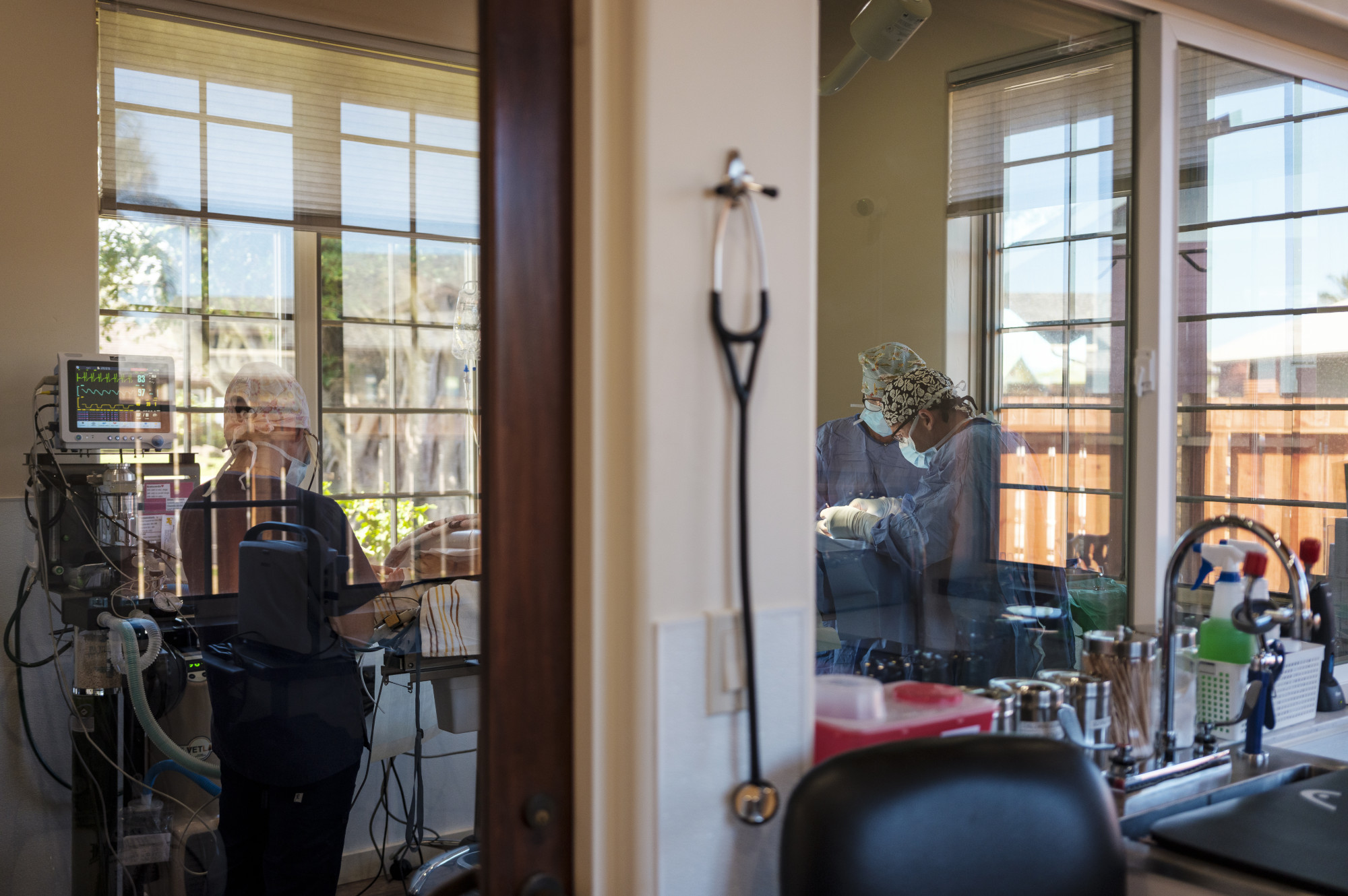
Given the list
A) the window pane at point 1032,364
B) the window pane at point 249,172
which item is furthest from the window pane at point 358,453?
the window pane at point 1032,364

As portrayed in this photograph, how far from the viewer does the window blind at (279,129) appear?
118 inches

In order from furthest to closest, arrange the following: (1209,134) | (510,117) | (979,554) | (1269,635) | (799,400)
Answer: (979,554), (1209,134), (1269,635), (799,400), (510,117)

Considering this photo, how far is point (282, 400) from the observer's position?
2.95 meters

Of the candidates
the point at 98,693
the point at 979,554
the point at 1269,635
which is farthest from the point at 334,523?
the point at 1269,635

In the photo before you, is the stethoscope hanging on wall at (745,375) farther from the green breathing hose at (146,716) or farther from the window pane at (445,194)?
the window pane at (445,194)

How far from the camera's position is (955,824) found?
0.95 metres

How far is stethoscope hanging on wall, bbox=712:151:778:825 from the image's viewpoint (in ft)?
3.20

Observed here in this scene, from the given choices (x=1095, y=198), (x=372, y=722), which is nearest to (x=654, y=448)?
(x=1095, y=198)

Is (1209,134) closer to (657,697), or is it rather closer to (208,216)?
(657,697)

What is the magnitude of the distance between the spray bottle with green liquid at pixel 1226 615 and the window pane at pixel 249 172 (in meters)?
2.91

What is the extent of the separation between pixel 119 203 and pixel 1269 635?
3209mm

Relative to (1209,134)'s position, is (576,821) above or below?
below

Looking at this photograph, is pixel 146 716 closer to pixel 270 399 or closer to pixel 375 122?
pixel 270 399

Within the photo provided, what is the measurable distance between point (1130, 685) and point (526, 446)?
37.9 inches
